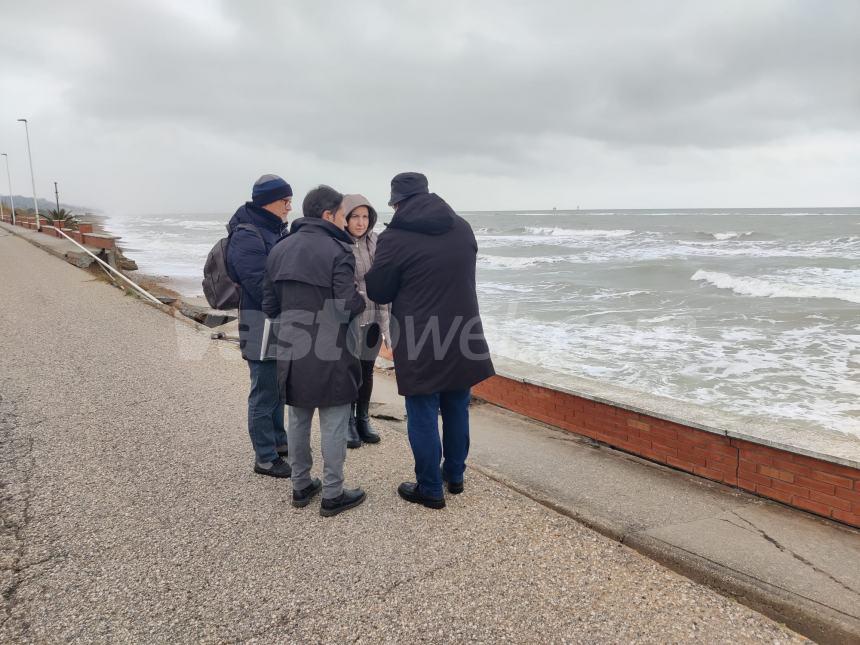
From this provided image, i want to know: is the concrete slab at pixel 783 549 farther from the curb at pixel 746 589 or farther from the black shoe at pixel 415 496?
→ the black shoe at pixel 415 496

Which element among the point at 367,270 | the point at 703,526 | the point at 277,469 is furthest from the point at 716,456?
the point at 277,469

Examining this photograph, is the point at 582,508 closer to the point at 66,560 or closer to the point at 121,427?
the point at 66,560

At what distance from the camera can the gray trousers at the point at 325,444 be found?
2.92 m

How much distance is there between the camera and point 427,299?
2.90 meters

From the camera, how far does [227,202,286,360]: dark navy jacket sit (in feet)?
10.5

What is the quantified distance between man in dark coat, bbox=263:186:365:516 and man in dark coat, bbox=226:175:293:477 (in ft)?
1.12

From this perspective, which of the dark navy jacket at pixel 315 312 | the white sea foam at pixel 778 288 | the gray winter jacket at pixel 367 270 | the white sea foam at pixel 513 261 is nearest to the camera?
the dark navy jacket at pixel 315 312

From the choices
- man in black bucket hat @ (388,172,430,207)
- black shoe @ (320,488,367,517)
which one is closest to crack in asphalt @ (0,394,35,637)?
black shoe @ (320,488,367,517)

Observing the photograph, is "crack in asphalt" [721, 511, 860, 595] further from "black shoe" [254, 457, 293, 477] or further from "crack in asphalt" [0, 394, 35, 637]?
"crack in asphalt" [0, 394, 35, 637]

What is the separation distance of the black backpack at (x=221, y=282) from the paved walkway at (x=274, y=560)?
1.11 metres

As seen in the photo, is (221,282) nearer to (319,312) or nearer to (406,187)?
(319,312)

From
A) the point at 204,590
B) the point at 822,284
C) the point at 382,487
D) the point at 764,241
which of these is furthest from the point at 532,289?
the point at 764,241

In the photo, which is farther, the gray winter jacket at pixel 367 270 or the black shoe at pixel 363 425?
the black shoe at pixel 363 425

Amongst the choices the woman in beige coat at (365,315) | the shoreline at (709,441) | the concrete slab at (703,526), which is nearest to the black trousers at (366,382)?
the woman in beige coat at (365,315)
